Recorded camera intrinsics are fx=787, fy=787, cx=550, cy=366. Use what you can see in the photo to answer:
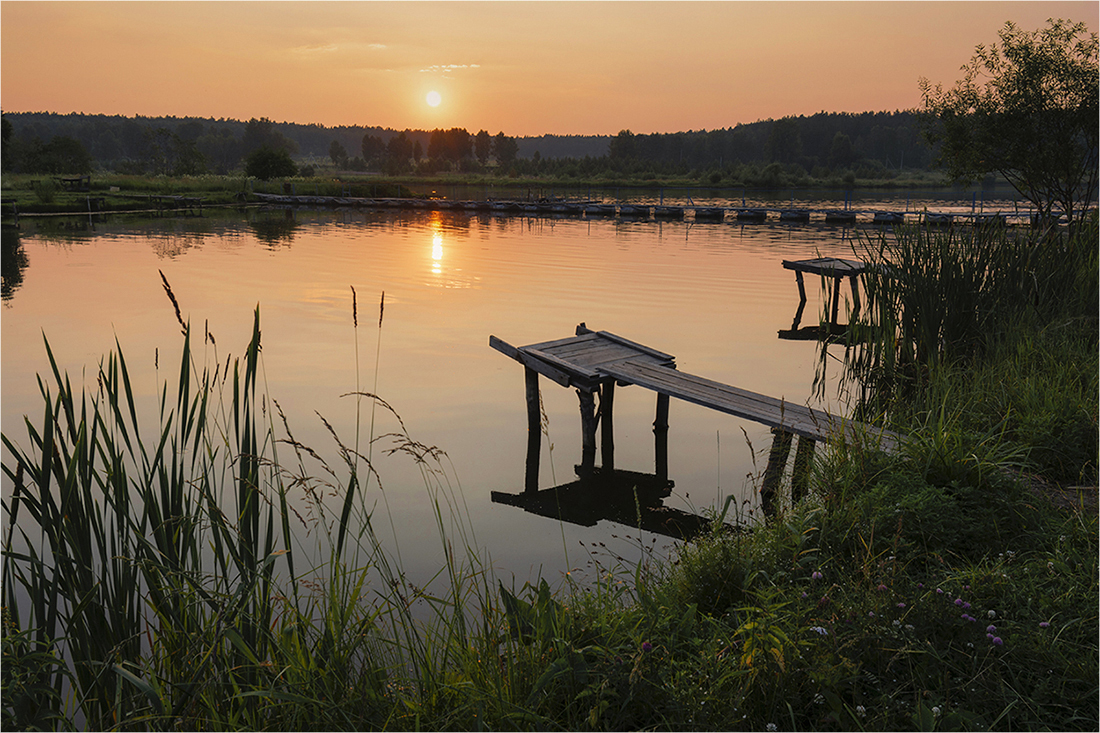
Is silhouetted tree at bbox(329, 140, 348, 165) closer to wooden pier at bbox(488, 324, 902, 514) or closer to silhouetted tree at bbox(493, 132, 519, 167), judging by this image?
silhouetted tree at bbox(493, 132, 519, 167)

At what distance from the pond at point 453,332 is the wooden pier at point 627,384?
20 cm

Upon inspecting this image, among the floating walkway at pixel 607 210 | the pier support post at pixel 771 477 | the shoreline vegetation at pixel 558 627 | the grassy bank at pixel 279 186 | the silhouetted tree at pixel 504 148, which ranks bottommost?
the pier support post at pixel 771 477

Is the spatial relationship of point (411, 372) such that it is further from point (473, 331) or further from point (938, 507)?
point (938, 507)

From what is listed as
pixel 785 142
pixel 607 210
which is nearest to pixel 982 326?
pixel 607 210

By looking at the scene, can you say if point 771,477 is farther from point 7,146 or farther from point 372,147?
point 372,147

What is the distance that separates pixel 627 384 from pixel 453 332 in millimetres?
6062

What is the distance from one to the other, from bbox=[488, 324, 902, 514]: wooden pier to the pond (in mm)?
196

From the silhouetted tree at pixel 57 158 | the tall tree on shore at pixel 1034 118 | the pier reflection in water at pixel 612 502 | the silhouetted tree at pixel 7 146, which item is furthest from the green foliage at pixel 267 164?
the pier reflection in water at pixel 612 502

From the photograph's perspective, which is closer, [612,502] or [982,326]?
[612,502]

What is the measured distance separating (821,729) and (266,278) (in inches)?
726

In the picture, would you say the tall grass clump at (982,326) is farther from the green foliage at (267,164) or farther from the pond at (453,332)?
the green foliage at (267,164)

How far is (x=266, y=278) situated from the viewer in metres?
19.0

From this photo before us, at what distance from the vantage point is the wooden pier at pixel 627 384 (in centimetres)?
640

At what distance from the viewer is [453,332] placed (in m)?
13.4
